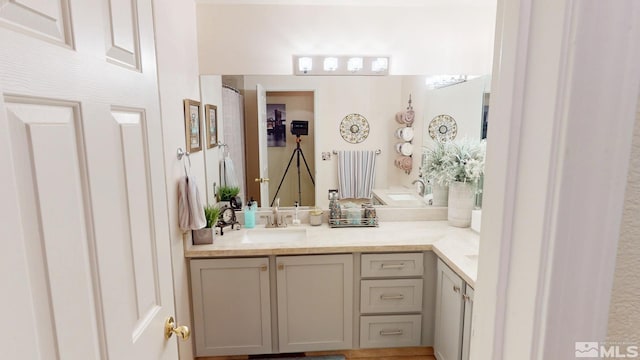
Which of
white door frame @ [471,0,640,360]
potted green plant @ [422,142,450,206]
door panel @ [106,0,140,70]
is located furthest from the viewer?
potted green plant @ [422,142,450,206]

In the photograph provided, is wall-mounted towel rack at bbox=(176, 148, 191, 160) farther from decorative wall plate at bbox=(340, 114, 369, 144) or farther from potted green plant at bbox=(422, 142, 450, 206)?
potted green plant at bbox=(422, 142, 450, 206)

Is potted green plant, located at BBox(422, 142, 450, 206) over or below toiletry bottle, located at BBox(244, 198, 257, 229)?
over

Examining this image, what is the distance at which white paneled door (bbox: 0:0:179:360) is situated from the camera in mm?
492

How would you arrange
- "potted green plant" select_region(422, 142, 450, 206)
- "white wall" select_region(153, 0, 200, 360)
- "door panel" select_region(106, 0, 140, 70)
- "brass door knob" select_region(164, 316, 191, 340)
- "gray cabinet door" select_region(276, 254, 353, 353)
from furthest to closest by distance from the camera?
1. "potted green plant" select_region(422, 142, 450, 206)
2. "gray cabinet door" select_region(276, 254, 353, 353)
3. "white wall" select_region(153, 0, 200, 360)
4. "brass door knob" select_region(164, 316, 191, 340)
5. "door panel" select_region(106, 0, 140, 70)

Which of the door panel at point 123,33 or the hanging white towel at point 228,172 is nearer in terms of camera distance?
the door panel at point 123,33

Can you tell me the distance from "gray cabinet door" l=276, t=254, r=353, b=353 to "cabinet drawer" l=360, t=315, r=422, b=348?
0.11 m

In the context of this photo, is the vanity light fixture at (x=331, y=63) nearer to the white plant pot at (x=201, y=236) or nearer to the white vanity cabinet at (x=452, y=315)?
the white plant pot at (x=201, y=236)

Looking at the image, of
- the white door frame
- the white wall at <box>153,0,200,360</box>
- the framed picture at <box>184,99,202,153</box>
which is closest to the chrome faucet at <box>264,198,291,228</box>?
the white wall at <box>153,0,200,360</box>

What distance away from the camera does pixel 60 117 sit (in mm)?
588

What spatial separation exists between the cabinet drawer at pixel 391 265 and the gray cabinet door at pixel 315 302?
0.11 metres

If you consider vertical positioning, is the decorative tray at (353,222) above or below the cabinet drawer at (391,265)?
above

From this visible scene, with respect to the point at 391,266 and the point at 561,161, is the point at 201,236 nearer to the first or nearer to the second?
the point at 391,266

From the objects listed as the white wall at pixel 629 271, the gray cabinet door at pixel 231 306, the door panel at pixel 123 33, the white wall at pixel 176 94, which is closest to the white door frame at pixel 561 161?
the white wall at pixel 629 271

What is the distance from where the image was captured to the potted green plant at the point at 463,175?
2.44m
